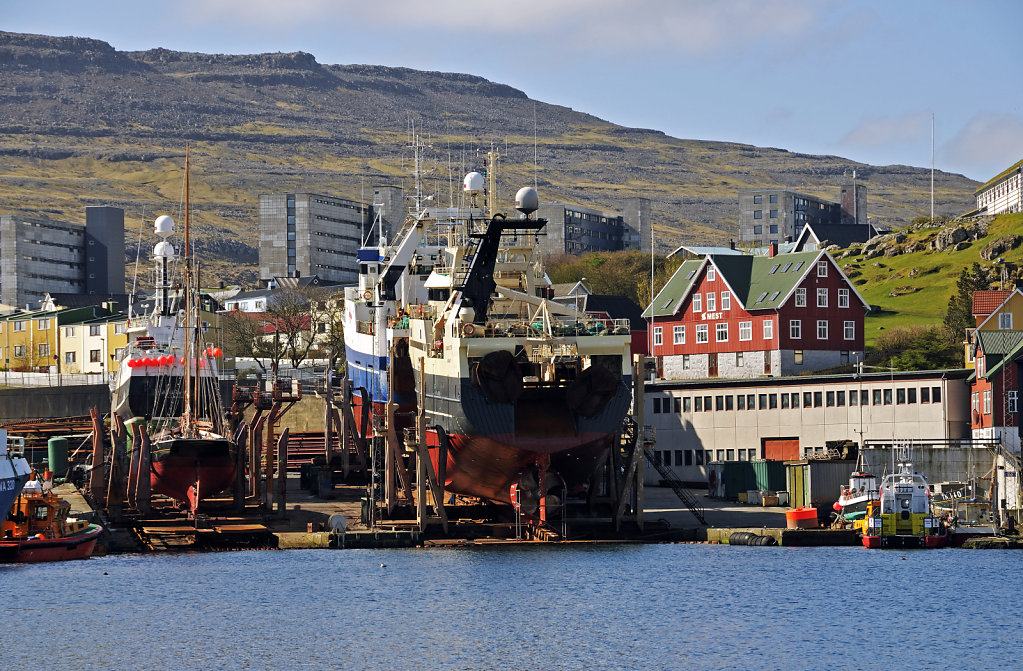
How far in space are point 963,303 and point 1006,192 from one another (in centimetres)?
6833

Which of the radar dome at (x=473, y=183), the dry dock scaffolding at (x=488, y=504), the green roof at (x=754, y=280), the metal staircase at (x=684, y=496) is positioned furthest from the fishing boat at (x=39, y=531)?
the green roof at (x=754, y=280)

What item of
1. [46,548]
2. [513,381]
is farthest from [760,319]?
[46,548]

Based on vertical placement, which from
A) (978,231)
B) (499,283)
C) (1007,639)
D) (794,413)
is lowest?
(1007,639)

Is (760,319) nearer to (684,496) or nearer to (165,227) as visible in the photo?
(684,496)

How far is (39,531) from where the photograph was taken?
64938mm

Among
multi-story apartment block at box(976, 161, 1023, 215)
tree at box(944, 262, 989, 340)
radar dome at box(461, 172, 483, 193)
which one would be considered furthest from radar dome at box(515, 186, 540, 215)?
multi-story apartment block at box(976, 161, 1023, 215)

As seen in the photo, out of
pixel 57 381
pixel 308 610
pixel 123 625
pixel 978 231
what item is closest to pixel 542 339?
pixel 308 610

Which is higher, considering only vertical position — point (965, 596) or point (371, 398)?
point (371, 398)

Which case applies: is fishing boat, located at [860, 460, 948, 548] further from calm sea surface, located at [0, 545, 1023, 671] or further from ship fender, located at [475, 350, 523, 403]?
ship fender, located at [475, 350, 523, 403]

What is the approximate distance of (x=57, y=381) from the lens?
129 metres

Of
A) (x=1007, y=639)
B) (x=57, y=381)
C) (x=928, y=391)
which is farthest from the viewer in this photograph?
(x=57, y=381)

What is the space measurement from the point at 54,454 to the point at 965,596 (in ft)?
173

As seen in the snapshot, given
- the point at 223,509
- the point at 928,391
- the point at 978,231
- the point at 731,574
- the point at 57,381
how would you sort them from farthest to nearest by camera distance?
1. the point at 978,231
2. the point at 57,381
3. the point at 928,391
4. the point at 223,509
5. the point at 731,574

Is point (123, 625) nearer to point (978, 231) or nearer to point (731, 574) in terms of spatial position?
point (731, 574)
